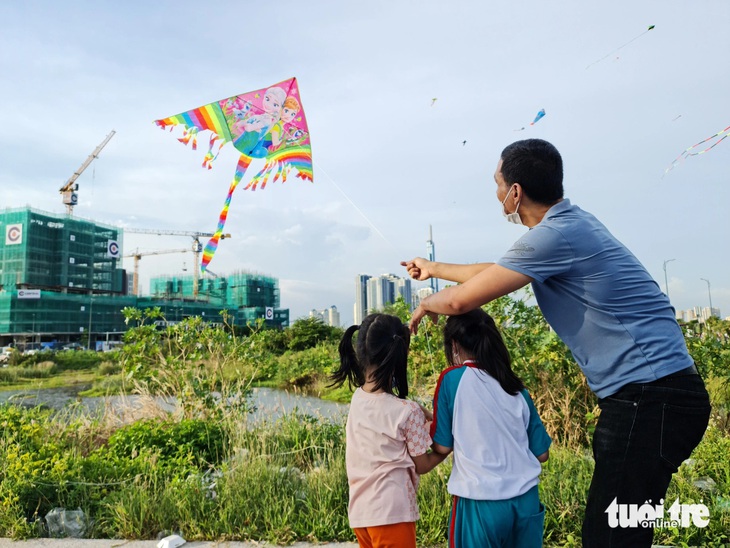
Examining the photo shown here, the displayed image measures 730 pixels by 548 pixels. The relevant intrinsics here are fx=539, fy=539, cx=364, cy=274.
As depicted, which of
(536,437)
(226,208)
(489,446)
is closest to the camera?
(489,446)

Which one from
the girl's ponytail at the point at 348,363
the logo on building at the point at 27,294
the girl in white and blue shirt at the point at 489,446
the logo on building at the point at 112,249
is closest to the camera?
the girl in white and blue shirt at the point at 489,446

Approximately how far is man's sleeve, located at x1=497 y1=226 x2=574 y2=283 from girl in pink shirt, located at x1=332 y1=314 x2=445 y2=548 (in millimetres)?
650

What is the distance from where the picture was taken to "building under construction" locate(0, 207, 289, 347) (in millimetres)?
55438

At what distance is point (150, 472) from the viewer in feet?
12.6

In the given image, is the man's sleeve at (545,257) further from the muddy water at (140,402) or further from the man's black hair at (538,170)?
the muddy water at (140,402)

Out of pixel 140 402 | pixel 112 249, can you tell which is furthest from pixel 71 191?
pixel 140 402

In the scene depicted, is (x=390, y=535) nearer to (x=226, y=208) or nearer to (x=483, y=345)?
(x=483, y=345)

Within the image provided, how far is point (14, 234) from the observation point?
5788 cm

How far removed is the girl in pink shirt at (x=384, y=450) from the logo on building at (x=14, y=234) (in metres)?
66.3

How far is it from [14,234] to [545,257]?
67970 millimetres

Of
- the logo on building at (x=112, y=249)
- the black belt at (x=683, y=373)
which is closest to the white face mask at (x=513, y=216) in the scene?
the black belt at (x=683, y=373)

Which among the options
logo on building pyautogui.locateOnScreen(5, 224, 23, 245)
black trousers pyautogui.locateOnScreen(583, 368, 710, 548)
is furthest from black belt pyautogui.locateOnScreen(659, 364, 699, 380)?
logo on building pyautogui.locateOnScreen(5, 224, 23, 245)

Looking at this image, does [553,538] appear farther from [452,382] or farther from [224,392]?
[224,392]

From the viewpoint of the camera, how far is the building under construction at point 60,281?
55.4 metres
